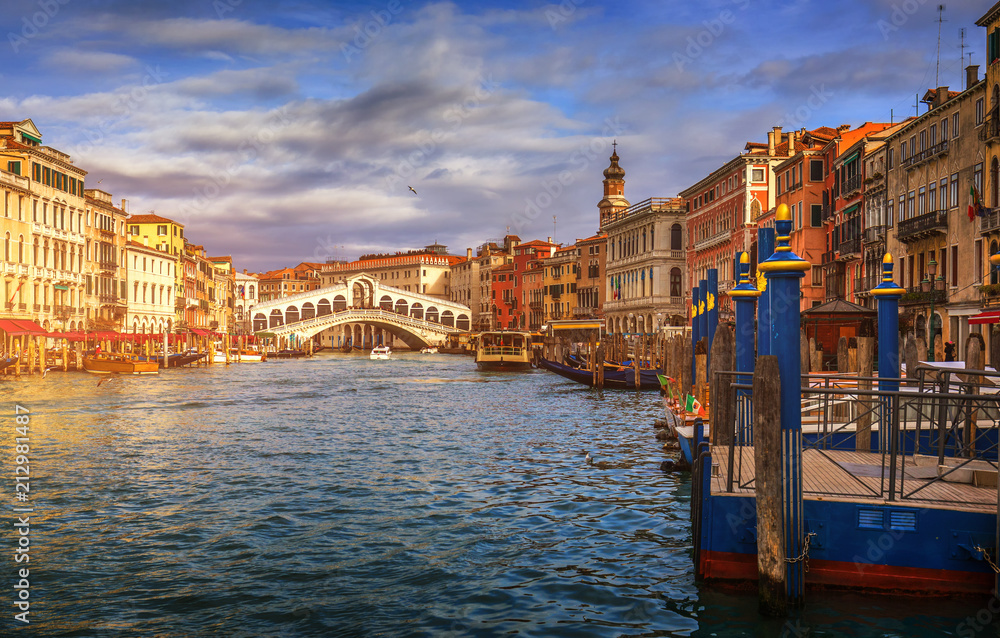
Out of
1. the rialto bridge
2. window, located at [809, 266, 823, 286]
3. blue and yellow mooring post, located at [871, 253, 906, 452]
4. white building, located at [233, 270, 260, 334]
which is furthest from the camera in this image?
white building, located at [233, 270, 260, 334]

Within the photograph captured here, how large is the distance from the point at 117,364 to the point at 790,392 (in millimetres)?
32580

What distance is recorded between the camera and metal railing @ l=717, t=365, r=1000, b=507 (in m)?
6.02

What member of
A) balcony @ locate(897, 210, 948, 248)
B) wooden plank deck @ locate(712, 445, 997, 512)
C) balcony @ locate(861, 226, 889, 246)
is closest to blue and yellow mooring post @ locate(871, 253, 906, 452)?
wooden plank deck @ locate(712, 445, 997, 512)

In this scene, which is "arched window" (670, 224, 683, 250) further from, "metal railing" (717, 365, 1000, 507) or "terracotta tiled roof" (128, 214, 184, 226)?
"metal railing" (717, 365, 1000, 507)

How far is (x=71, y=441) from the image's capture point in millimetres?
14562

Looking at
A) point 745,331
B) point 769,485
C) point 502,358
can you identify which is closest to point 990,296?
point 745,331

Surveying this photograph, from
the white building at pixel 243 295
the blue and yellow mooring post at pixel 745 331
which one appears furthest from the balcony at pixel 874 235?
the white building at pixel 243 295

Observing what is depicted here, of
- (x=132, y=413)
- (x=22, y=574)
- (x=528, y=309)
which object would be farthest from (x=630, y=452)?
(x=528, y=309)

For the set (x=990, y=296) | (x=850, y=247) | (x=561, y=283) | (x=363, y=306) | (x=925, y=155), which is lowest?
(x=990, y=296)

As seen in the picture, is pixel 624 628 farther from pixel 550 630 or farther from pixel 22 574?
pixel 22 574

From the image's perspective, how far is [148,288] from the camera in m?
52.3

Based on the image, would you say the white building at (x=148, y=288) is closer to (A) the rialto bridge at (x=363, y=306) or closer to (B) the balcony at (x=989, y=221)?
(A) the rialto bridge at (x=363, y=306)

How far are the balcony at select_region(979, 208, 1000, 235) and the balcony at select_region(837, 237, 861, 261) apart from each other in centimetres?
725

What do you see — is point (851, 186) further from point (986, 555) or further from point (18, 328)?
point (18, 328)
